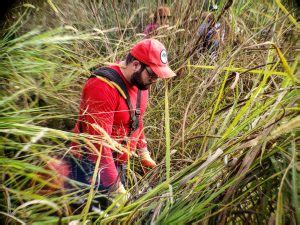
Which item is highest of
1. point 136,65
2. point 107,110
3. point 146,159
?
point 136,65

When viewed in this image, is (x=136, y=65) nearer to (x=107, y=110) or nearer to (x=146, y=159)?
(x=107, y=110)

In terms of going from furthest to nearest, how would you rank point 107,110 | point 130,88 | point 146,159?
point 130,88 → point 146,159 → point 107,110

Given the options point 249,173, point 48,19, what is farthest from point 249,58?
point 249,173

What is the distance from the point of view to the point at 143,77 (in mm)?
2297

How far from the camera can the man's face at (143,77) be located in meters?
2.28

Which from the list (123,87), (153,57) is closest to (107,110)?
(123,87)

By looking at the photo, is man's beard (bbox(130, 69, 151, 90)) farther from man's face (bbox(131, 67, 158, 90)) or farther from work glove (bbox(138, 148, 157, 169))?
work glove (bbox(138, 148, 157, 169))

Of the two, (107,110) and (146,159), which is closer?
(107,110)

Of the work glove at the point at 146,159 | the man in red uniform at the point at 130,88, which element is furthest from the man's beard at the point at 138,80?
the work glove at the point at 146,159

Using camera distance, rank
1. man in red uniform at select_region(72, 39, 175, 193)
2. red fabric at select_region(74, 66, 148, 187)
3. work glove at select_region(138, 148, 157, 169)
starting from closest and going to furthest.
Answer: red fabric at select_region(74, 66, 148, 187)
man in red uniform at select_region(72, 39, 175, 193)
work glove at select_region(138, 148, 157, 169)

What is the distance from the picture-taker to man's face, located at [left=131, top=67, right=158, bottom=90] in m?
2.28

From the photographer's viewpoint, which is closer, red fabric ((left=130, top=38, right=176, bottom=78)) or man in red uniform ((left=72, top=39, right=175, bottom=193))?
man in red uniform ((left=72, top=39, right=175, bottom=193))

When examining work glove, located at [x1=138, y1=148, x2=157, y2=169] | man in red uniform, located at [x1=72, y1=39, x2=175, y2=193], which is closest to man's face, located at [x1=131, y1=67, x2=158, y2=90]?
man in red uniform, located at [x1=72, y1=39, x2=175, y2=193]

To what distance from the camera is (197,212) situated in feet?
3.50
